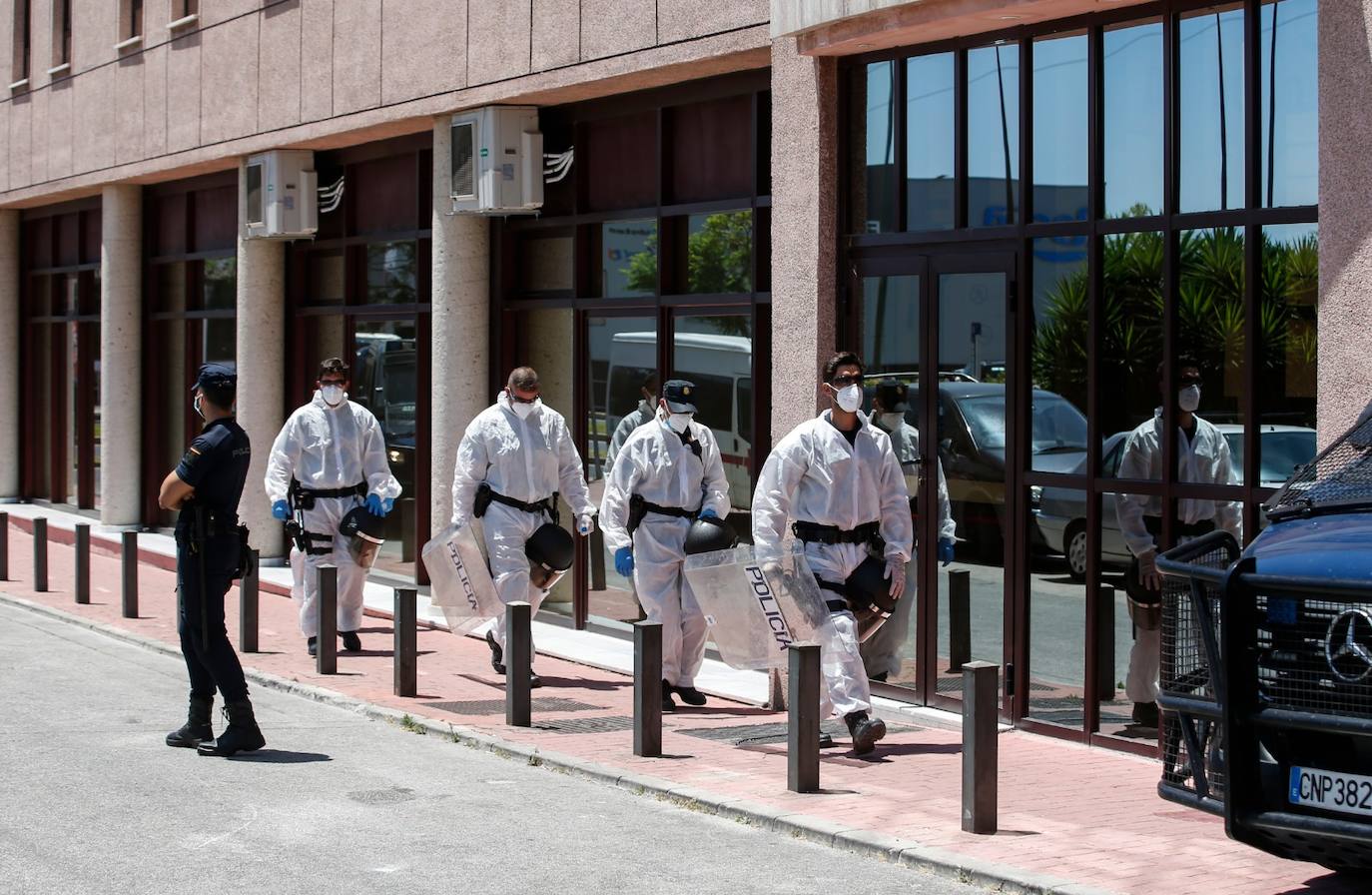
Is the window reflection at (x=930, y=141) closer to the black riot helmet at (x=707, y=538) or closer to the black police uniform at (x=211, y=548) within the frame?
the black riot helmet at (x=707, y=538)

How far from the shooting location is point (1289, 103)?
9.56 metres

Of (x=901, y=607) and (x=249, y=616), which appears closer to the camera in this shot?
(x=901, y=607)

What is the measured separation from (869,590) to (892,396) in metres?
2.01

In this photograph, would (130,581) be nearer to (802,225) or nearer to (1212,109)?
(802,225)

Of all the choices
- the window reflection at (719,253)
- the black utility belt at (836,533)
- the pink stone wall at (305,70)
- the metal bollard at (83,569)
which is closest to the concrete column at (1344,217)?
the black utility belt at (836,533)

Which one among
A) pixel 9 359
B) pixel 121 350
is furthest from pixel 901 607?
pixel 9 359

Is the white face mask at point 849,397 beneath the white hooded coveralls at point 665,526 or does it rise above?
above

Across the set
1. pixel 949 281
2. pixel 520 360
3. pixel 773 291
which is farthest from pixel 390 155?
pixel 949 281

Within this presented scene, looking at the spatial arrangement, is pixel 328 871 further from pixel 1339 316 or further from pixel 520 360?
pixel 520 360

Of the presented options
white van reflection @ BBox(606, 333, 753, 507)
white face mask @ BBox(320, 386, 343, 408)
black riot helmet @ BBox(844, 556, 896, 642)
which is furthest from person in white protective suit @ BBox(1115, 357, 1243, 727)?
white face mask @ BBox(320, 386, 343, 408)

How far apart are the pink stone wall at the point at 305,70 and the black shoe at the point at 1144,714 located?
5148 millimetres

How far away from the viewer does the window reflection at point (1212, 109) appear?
9.80m

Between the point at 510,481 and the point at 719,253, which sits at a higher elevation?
the point at 719,253

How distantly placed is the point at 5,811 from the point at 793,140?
257 inches
